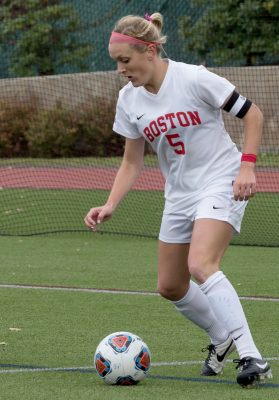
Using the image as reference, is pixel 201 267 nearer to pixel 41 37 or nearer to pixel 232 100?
pixel 232 100

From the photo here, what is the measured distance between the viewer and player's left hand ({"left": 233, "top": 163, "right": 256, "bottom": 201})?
229 inches

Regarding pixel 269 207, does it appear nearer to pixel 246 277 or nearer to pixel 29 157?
pixel 246 277

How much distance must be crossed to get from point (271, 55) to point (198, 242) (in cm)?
1817

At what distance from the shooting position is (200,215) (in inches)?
238

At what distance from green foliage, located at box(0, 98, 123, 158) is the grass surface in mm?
10223

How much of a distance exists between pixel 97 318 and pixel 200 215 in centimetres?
245

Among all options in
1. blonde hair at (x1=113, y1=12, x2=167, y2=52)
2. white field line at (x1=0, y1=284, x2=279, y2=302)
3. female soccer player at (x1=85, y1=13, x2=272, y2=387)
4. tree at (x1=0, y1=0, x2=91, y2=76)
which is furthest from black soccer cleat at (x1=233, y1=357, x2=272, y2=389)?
tree at (x1=0, y1=0, x2=91, y2=76)

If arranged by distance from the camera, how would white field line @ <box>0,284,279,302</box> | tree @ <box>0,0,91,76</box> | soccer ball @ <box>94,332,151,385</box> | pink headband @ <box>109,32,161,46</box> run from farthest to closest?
1. tree @ <box>0,0,91,76</box>
2. white field line @ <box>0,284,279,302</box>
3. pink headband @ <box>109,32,161,46</box>
4. soccer ball @ <box>94,332,151,385</box>

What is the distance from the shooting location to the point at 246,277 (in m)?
10.2

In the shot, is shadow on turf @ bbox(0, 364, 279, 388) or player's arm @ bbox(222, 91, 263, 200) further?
shadow on turf @ bbox(0, 364, 279, 388)

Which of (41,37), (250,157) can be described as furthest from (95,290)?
(41,37)

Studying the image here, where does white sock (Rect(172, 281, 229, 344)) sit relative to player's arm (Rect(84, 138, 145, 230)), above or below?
below

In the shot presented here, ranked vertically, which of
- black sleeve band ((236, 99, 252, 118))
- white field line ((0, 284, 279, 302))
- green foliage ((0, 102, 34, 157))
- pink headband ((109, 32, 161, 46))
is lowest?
green foliage ((0, 102, 34, 157))

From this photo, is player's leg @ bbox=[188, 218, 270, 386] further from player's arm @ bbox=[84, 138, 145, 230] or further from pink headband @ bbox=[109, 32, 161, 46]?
pink headband @ bbox=[109, 32, 161, 46]
